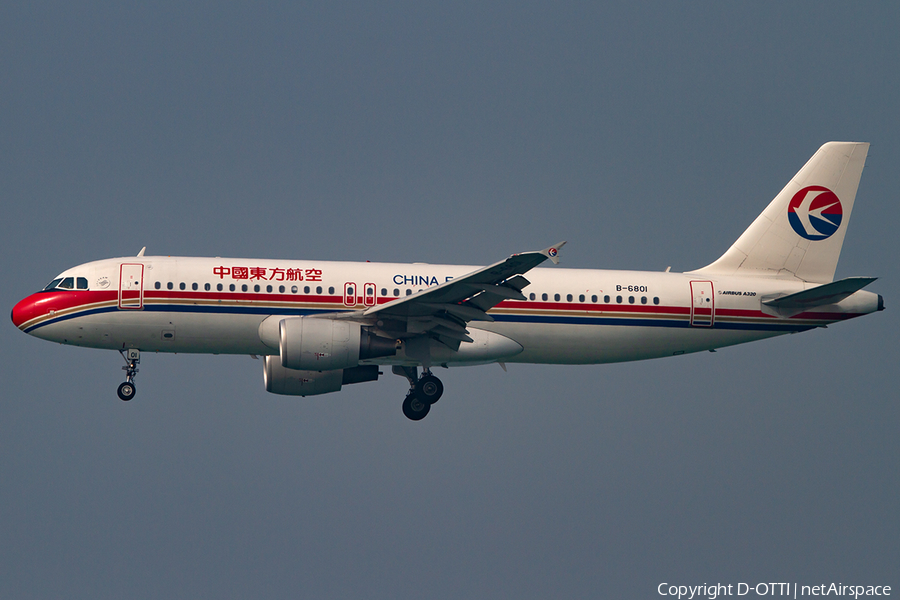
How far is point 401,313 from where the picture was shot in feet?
106

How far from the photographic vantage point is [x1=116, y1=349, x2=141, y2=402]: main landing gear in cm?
3406

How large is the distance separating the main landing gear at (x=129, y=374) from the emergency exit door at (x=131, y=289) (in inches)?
69.6

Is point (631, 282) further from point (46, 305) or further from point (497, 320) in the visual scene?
point (46, 305)

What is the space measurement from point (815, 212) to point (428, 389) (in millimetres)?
16289

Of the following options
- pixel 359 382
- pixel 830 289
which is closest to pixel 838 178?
pixel 830 289

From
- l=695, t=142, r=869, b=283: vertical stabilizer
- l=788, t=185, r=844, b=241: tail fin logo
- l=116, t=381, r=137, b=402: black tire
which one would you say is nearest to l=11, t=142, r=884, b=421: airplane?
l=116, t=381, r=137, b=402: black tire

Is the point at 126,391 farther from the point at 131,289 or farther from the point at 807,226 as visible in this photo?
the point at 807,226

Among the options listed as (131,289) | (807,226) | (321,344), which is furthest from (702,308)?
(131,289)

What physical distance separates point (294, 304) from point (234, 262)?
260cm

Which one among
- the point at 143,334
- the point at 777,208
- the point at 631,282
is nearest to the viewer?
the point at 143,334

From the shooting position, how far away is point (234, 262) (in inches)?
1341

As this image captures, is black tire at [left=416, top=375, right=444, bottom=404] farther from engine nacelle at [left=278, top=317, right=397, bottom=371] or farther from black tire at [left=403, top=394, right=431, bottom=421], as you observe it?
engine nacelle at [left=278, top=317, right=397, bottom=371]

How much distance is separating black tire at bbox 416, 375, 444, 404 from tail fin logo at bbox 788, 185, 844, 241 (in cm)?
1490

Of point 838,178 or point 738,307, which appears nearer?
point 738,307
